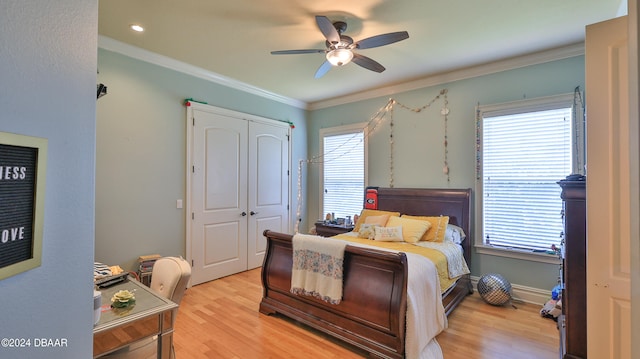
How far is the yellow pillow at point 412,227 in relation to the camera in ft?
11.0

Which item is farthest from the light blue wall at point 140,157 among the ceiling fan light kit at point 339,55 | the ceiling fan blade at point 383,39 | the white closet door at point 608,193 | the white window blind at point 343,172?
the white closet door at point 608,193

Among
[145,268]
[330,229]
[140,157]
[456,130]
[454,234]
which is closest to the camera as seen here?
[145,268]

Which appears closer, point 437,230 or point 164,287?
point 164,287

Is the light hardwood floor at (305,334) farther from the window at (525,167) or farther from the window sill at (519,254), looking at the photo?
the window at (525,167)

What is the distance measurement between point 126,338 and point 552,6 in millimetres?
3744

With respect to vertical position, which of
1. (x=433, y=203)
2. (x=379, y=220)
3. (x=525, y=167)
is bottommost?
(x=379, y=220)

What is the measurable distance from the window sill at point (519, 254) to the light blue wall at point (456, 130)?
0.18ft

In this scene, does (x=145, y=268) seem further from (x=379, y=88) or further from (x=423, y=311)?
(x=379, y=88)

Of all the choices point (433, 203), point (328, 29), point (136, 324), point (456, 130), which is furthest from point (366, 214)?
point (136, 324)

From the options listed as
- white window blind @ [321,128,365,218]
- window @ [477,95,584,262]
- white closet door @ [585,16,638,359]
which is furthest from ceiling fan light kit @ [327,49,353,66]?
white window blind @ [321,128,365,218]

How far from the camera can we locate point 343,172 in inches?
199

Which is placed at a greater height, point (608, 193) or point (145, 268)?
point (608, 193)

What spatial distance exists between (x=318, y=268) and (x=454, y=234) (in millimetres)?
1845

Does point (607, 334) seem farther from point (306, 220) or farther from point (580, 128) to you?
point (306, 220)
